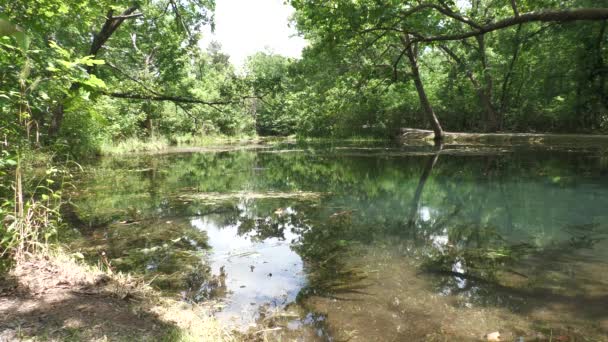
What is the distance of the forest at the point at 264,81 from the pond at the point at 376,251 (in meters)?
0.47

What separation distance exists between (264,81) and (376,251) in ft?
18.1

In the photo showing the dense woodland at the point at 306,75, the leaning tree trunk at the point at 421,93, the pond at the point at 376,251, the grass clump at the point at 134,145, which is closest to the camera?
the pond at the point at 376,251

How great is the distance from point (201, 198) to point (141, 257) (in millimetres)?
3264

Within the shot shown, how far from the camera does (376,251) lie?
4.23 m

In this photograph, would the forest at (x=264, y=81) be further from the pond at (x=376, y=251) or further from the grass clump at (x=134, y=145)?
the pond at (x=376, y=251)

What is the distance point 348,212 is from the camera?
6.00 m

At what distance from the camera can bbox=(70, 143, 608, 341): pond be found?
2.75 meters

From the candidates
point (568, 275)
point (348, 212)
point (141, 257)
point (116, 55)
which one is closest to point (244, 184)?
point (348, 212)

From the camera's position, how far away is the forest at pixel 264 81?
10.3 ft

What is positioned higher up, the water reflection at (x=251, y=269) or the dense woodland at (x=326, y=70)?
the dense woodland at (x=326, y=70)

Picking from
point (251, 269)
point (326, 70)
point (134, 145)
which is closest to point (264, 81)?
point (326, 70)

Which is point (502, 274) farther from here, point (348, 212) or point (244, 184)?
point (244, 184)

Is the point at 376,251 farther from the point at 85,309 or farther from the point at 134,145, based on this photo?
the point at 134,145

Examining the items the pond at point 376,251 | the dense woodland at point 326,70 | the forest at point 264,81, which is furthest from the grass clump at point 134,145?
the pond at point 376,251
